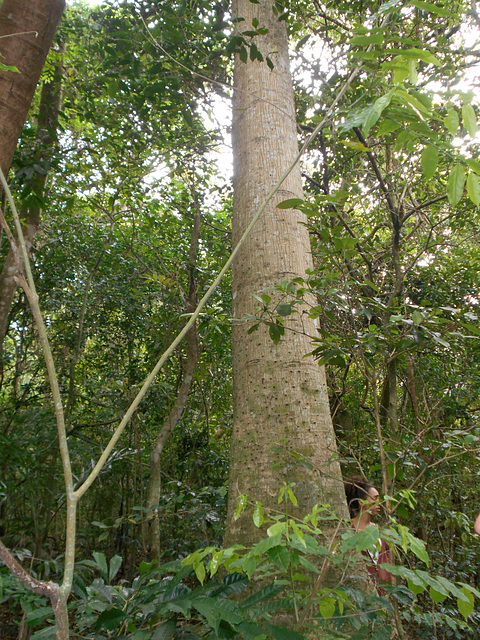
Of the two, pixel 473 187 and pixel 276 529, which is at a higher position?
pixel 473 187

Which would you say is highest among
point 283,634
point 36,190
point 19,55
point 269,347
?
point 19,55

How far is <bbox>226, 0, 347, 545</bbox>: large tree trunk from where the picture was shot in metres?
1.49

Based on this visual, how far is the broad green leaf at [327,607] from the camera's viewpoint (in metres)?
0.96

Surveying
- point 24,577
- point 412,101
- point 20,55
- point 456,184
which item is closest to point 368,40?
point 412,101

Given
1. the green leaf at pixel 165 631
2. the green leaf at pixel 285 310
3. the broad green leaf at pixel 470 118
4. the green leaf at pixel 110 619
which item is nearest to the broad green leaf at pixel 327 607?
the green leaf at pixel 165 631

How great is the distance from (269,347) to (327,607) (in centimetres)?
91

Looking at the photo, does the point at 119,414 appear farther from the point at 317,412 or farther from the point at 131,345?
the point at 317,412

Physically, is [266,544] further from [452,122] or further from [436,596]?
[452,122]

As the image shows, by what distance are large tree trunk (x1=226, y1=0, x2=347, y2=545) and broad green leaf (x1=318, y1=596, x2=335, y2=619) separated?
0.44 m

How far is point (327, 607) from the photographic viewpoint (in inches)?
38.1

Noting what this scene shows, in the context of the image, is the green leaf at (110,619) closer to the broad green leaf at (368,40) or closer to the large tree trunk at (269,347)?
the large tree trunk at (269,347)

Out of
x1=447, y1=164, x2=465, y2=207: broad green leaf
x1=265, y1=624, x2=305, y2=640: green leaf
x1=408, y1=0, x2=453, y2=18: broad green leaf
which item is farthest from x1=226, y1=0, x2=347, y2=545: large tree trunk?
x1=408, y1=0, x2=453, y2=18: broad green leaf

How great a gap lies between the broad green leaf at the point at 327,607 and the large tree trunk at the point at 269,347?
44 centimetres

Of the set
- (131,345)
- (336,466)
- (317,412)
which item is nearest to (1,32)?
(317,412)
